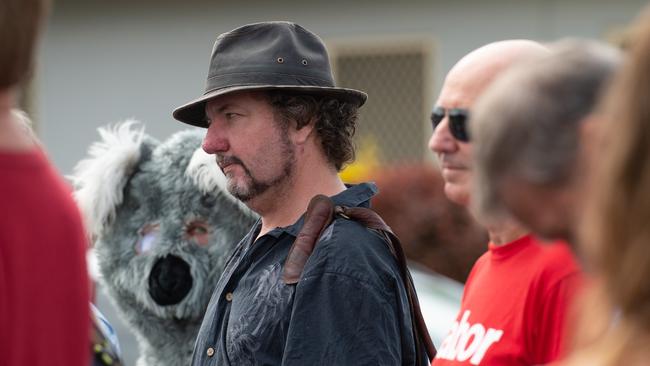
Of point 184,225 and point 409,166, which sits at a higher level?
point 184,225

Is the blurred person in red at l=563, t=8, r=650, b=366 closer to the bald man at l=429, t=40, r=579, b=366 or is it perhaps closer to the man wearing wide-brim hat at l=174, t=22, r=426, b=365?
the bald man at l=429, t=40, r=579, b=366

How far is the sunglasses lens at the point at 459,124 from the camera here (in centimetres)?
249

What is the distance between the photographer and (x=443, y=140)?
253cm

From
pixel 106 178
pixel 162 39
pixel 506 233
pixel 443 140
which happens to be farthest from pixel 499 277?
pixel 162 39

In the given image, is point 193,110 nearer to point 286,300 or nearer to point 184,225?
point 184,225

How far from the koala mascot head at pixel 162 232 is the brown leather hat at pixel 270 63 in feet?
1.66

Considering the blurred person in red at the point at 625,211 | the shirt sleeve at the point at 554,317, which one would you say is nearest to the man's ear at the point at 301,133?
the shirt sleeve at the point at 554,317

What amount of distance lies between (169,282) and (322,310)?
1.02 meters

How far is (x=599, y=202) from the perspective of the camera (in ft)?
4.40

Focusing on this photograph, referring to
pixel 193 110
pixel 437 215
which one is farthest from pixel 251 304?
pixel 437 215

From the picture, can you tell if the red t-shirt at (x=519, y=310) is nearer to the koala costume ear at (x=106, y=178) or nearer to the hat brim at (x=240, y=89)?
the hat brim at (x=240, y=89)

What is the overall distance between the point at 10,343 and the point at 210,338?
1.51 metres

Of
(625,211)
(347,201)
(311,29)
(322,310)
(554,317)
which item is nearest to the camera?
(625,211)

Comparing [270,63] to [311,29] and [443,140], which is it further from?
[311,29]
